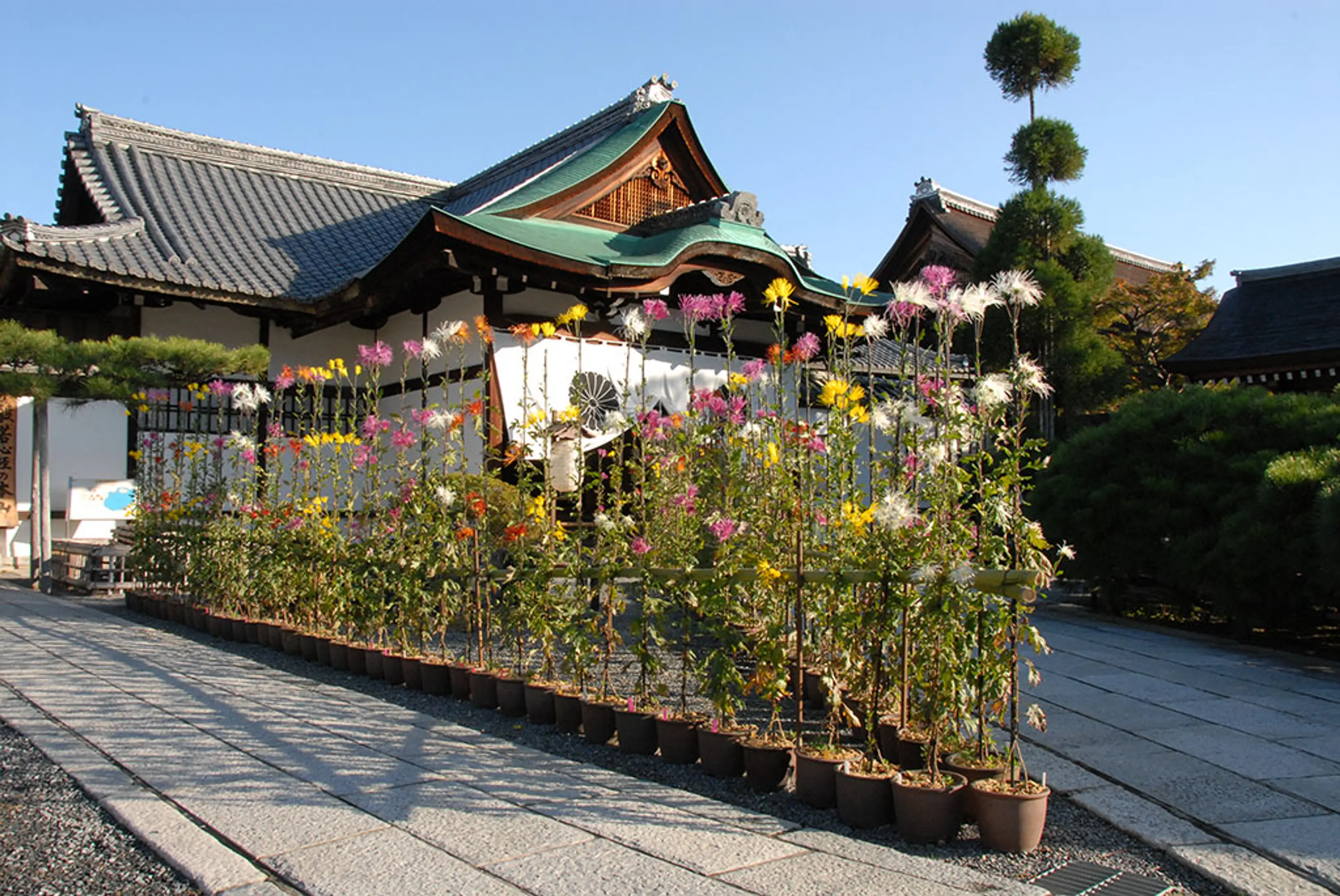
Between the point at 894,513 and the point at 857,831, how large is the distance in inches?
37.8

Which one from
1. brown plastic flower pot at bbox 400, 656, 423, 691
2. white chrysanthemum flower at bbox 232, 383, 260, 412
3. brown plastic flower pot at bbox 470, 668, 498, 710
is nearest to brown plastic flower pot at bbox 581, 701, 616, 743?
brown plastic flower pot at bbox 470, 668, 498, 710

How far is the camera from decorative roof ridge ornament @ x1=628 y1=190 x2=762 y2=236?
1073 centimetres

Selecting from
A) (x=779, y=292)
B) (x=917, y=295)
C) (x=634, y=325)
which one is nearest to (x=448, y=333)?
(x=634, y=325)

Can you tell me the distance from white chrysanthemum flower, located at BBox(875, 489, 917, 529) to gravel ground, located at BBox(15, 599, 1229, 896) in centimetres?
92

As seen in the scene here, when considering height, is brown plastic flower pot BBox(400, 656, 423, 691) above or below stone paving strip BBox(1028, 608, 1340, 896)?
above

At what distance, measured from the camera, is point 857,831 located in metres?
3.01

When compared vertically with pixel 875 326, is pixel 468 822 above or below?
below

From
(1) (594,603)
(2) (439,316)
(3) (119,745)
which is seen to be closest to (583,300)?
(2) (439,316)

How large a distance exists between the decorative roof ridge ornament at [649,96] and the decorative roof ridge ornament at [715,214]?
2248 millimetres

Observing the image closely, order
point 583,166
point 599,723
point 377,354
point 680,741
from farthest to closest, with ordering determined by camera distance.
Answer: point 583,166
point 377,354
point 599,723
point 680,741

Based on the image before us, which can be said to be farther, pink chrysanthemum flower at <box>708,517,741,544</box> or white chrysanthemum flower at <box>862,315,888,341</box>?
white chrysanthemum flower at <box>862,315,888,341</box>

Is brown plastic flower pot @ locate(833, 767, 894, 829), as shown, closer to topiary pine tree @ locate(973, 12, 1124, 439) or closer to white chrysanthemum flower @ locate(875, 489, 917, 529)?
white chrysanthemum flower @ locate(875, 489, 917, 529)

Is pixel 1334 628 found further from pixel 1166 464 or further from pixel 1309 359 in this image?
pixel 1309 359

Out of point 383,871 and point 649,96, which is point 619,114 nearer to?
point 649,96
